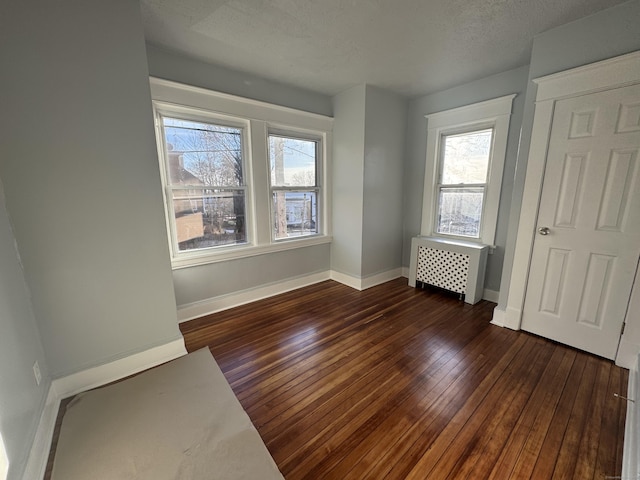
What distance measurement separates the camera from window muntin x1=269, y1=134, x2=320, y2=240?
332 centimetres

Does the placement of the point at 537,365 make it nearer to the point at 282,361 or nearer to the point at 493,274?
the point at 493,274

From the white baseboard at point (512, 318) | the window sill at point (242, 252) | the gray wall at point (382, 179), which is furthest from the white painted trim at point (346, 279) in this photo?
the white baseboard at point (512, 318)

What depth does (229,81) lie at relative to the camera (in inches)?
109

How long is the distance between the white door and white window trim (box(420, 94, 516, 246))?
2.59 feet

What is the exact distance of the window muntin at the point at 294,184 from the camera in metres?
3.32

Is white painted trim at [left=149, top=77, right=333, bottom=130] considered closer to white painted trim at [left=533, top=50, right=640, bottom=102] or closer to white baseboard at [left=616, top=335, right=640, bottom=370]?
white painted trim at [left=533, top=50, right=640, bottom=102]

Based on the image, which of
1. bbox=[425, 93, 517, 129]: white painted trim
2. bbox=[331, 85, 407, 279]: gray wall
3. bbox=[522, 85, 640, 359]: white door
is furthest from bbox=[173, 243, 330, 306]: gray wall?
bbox=[522, 85, 640, 359]: white door

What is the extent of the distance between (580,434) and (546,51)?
2762 millimetres

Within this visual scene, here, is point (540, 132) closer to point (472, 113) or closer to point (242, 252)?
point (472, 113)

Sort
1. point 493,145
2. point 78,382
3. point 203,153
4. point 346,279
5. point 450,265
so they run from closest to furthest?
point 78,382 → point 203,153 → point 493,145 → point 450,265 → point 346,279

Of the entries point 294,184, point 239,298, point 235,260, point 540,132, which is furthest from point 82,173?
point 540,132

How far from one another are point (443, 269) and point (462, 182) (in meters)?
1.14

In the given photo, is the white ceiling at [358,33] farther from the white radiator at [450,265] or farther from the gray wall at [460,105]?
the white radiator at [450,265]

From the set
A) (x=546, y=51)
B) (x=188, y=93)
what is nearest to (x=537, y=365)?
(x=546, y=51)
